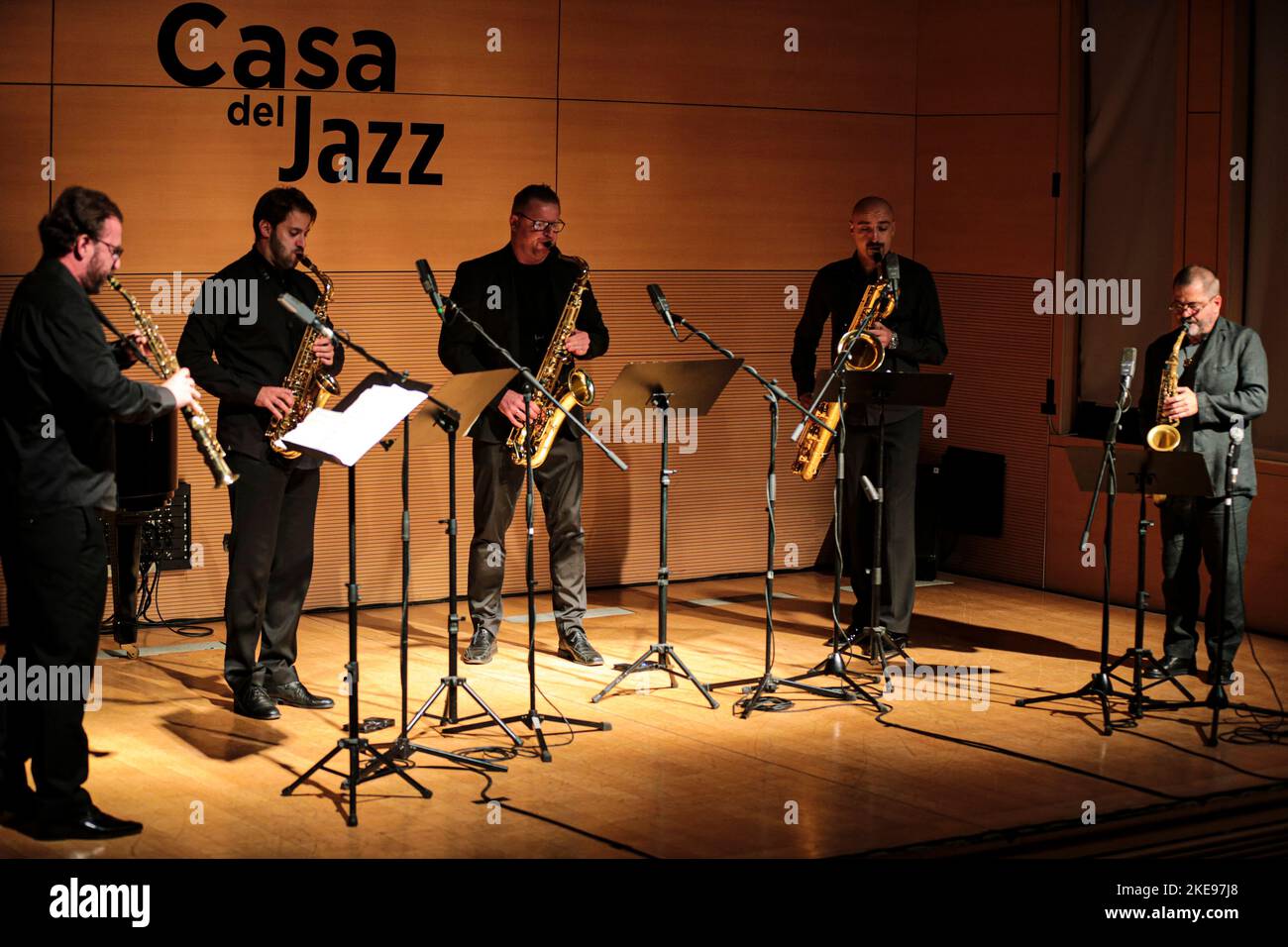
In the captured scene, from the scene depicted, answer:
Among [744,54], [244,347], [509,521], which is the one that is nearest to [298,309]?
[244,347]

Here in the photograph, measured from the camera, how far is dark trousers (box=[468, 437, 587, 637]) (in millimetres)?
6684

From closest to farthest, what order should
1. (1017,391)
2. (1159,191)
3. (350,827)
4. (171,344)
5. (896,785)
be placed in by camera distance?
(350,827), (896,785), (171,344), (1159,191), (1017,391)

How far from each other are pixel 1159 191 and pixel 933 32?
1.61 m

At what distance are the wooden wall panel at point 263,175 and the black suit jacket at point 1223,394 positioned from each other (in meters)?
3.20

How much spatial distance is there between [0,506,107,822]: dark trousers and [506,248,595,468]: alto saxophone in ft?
7.42

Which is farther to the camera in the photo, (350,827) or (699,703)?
(699,703)

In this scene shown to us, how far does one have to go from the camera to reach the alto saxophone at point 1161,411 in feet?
20.3

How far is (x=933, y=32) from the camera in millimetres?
8773

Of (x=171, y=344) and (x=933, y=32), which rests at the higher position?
(x=933, y=32)

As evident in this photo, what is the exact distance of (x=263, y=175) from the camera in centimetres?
729
